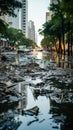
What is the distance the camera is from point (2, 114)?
6918 millimetres

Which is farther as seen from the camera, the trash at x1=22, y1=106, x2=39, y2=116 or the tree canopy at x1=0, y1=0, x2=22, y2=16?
the tree canopy at x1=0, y1=0, x2=22, y2=16

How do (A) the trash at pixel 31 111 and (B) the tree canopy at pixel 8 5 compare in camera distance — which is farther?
(B) the tree canopy at pixel 8 5

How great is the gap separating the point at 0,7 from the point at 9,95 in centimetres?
1735

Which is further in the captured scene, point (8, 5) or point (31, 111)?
point (8, 5)

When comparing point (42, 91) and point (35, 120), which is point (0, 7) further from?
point (35, 120)

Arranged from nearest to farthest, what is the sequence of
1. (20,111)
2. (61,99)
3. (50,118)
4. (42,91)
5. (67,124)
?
(67,124)
(50,118)
(20,111)
(61,99)
(42,91)

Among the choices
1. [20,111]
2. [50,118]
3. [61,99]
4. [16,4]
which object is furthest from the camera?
[16,4]

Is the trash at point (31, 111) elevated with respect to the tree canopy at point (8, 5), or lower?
lower

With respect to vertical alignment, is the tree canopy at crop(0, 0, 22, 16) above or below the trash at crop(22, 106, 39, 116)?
above

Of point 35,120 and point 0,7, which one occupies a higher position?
point 0,7

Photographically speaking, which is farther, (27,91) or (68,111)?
(27,91)

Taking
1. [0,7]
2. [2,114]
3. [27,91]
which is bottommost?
[27,91]

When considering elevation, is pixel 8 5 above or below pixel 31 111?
above

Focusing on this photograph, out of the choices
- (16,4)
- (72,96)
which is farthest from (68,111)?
(16,4)
